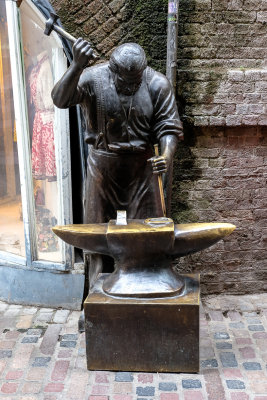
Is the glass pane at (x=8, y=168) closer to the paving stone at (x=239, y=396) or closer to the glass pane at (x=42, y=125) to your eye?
the glass pane at (x=42, y=125)

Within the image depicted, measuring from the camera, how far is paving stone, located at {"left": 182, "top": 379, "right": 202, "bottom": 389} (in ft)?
11.5

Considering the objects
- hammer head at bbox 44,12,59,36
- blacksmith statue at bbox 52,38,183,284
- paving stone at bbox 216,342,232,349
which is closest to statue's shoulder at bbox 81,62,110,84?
blacksmith statue at bbox 52,38,183,284

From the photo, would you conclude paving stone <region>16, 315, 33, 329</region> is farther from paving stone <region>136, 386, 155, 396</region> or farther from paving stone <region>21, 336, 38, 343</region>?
paving stone <region>136, 386, 155, 396</region>

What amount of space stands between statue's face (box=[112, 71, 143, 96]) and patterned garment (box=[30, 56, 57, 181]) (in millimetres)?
1075


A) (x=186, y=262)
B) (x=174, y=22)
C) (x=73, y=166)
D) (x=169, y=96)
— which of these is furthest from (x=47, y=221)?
(x=174, y=22)

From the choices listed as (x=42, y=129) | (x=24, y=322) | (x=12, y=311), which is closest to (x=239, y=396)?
(x=24, y=322)

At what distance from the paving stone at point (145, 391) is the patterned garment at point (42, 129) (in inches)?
83.1

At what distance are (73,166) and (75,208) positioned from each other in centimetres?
41

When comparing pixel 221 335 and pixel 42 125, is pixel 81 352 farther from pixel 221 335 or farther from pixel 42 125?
pixel 42 125

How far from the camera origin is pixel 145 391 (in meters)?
3.47

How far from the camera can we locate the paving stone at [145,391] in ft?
11.3

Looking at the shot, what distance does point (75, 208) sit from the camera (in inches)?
189

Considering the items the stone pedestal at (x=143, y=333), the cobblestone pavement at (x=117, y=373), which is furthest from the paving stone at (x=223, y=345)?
the stone pedestal at (x=143, y=333)

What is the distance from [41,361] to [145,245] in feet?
4.16
